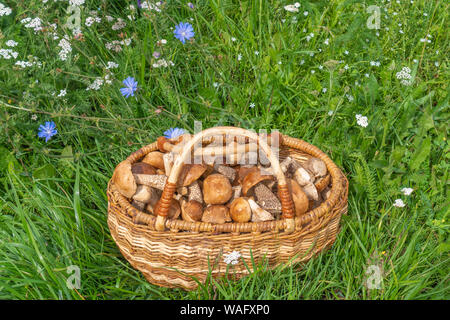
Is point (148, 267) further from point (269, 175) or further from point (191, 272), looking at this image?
point (269, 175)

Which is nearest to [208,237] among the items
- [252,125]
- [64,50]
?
[252,125]

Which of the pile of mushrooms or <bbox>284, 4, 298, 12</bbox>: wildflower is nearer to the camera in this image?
the pile of mushrooms

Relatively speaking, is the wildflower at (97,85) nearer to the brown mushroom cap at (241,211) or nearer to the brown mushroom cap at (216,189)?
the brown mushroom cap at (216,189)

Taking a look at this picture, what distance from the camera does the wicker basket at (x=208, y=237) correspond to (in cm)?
171

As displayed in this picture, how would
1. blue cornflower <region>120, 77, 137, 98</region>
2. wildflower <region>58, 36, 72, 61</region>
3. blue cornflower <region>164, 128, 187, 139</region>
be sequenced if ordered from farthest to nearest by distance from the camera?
wildflower <region>58, 36, 72, 61</region>, blue cornflower <region>164, 128, 187, 139</region>, blue cornflower <region>120, 77, 137, 98</region>

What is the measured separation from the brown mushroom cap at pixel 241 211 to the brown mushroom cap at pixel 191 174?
22 centimetres

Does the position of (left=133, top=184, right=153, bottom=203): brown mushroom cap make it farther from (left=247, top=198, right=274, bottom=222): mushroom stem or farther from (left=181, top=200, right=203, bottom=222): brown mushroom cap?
(left=247, top=198, right=274, bottom=222): mushroom stem

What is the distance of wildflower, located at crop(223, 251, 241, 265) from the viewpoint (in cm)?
175

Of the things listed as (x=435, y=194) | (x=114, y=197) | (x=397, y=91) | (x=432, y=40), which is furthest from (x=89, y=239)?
(x=432, y=40)

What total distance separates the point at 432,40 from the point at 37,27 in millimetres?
2787

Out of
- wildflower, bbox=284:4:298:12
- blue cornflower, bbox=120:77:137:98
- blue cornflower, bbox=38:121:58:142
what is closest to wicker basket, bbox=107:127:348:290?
blue cornflower, bbox=120:77:137:98

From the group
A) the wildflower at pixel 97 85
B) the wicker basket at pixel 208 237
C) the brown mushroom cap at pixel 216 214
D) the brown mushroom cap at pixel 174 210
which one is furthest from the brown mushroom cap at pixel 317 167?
the wildflower at pixel 97 85

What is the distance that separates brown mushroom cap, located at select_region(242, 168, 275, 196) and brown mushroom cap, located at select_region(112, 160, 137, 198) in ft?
1.62

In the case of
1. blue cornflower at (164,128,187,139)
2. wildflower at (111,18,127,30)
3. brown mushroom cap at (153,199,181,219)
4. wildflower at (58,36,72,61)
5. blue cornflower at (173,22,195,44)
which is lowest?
brown mushroom cap at (153,199,181,219)
